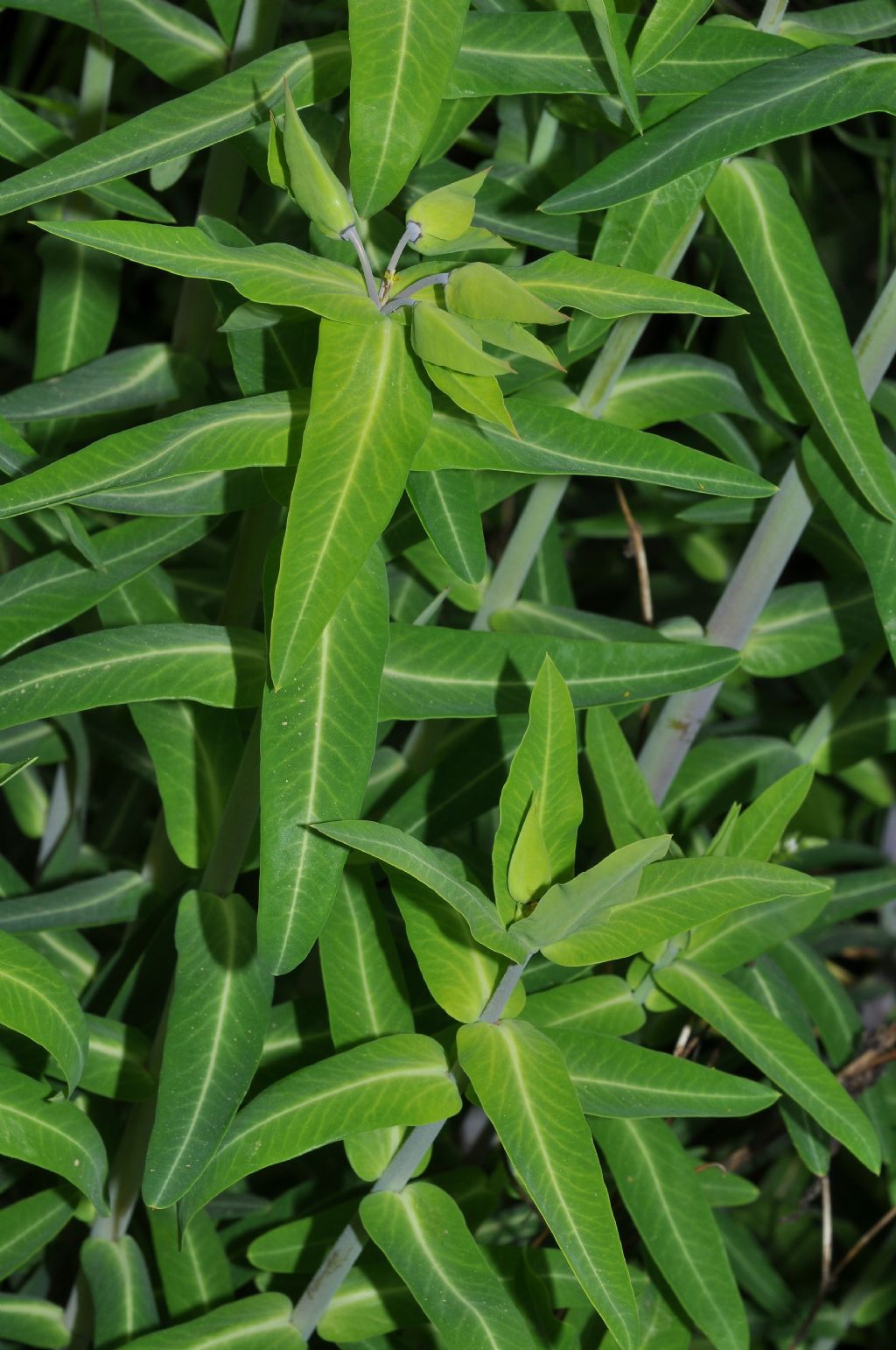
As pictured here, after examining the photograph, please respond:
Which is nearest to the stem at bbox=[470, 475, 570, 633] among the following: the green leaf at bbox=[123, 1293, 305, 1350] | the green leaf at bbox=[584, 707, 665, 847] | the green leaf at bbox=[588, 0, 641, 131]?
the green leaf at bbox=[584, 707, 665, 847]

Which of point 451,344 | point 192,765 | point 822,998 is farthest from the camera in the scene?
point 822,998

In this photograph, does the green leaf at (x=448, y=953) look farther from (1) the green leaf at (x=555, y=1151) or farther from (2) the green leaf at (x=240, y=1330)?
(2) the green leaf at (x=240, y=1330)

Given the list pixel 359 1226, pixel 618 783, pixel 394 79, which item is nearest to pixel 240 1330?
pixel 359 1226

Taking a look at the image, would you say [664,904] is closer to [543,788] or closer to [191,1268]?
[543,788]

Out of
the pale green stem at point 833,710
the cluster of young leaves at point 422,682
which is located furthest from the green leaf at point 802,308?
the pale green stem at point 833,710

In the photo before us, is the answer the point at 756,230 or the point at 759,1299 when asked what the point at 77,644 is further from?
the point at 759,1299

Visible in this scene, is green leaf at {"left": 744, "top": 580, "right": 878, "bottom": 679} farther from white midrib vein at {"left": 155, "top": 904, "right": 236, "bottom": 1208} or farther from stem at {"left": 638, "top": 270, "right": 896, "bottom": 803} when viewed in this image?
white midrib vein at {"left": 155, "top": 904, "right": 236, "bottom": 1208}
